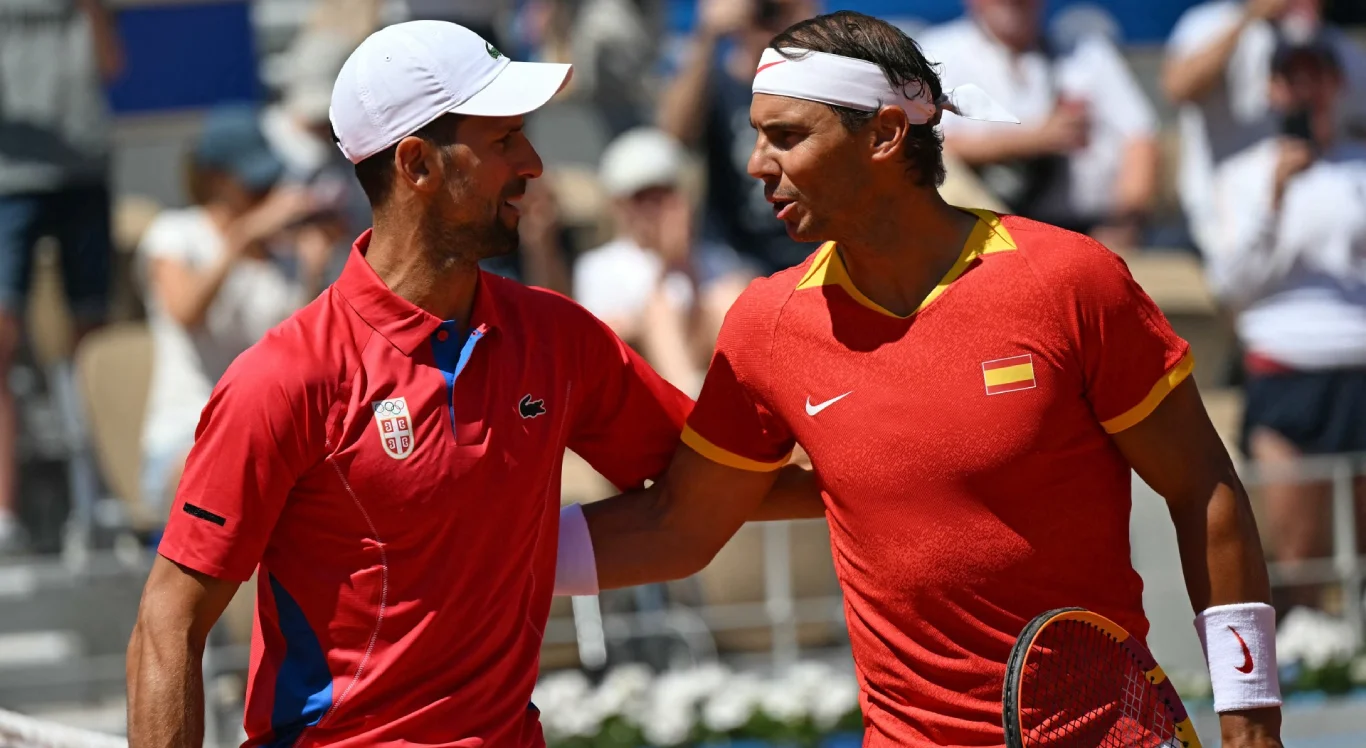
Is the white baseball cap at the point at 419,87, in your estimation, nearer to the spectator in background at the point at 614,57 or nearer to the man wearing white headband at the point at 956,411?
the man wearing white headband at the point at 956,411

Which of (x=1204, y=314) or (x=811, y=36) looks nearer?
(x=811, y=36)

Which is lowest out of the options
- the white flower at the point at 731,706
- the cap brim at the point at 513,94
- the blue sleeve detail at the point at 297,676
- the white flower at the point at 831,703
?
the white flower at the point at 831,703

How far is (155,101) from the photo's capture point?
8.57 metres

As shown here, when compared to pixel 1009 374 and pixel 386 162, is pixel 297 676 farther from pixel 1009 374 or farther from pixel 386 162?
pixel 1009 374

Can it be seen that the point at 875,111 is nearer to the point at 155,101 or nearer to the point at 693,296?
the point at 693,296

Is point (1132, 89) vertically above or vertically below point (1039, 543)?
below

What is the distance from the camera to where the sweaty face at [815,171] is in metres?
3.54

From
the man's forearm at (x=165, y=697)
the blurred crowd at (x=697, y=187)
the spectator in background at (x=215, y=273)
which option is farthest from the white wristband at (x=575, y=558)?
the spectator in background at (x=215, y=273)

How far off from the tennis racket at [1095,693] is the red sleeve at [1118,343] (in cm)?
40

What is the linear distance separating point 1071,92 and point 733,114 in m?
1.53

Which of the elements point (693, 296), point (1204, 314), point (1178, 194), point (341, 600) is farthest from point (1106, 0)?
point (341, 600)

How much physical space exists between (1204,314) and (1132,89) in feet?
3.53

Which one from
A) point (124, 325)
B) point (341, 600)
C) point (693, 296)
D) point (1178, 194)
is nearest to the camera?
point (341, 600)

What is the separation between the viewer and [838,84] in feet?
11.6
